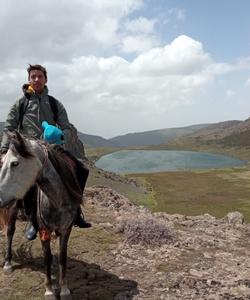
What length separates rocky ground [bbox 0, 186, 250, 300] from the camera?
927 centimetres

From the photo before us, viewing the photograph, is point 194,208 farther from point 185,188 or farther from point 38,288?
point 38,288

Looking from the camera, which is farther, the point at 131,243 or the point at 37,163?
the point at 131,243

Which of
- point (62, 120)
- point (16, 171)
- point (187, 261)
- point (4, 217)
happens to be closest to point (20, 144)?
point (16, 171)

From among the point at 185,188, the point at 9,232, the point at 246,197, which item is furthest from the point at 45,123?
the point at 185,188

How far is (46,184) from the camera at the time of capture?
7609mm

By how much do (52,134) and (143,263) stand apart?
15.5 ft

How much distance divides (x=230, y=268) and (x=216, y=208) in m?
57.2

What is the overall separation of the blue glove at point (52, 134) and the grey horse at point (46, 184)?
237 mm

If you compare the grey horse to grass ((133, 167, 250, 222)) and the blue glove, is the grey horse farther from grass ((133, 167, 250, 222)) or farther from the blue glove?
grass ((133, 167, 250, 222))

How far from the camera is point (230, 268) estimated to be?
11.0 m

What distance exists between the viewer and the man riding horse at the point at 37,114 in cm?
876

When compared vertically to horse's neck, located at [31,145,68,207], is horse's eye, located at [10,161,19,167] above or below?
above

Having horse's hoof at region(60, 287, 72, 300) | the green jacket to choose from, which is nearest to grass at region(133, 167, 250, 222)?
horse's hoof at region(60, 287, 72, 300)

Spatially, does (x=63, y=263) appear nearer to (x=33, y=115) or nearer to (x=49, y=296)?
(x=49, y=296)
